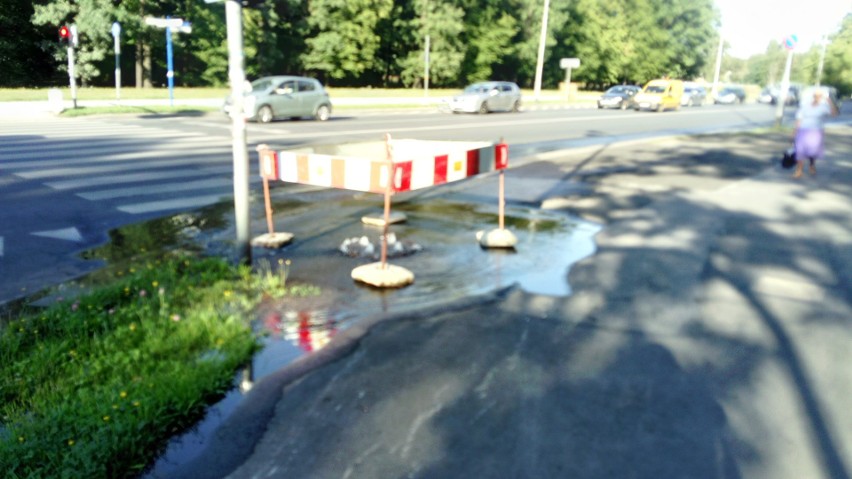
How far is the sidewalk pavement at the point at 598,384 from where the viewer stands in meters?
3.28

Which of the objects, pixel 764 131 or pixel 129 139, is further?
pixel 764 131

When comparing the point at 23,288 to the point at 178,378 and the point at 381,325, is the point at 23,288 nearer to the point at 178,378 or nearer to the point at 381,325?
the point at 178,378

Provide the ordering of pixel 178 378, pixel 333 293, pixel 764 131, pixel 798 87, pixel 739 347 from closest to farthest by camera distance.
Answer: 1. pixel 178 378
2. pixel 739 347
3. pixel 333 293
4. pixel 764 131
5. pixel 798 87

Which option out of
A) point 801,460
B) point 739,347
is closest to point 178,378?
point 801,460

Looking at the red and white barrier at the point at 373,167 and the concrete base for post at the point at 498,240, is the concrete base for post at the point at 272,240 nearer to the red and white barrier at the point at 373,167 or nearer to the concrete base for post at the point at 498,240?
the red and white barrier at the point at 373,167

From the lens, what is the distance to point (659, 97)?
4012 cm

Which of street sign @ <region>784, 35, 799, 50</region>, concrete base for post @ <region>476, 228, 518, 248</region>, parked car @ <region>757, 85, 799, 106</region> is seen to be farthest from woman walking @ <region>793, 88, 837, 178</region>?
parked car @ <region>757, 85, 799, 106</region>

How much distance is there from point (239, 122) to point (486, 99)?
2751cm

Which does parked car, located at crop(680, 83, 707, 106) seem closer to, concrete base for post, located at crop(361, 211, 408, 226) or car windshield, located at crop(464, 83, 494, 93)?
car windshield, located at crop(464, 83, 494, 93)

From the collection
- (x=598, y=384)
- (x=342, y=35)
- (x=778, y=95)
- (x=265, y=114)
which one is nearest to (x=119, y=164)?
(x=265, y=114)

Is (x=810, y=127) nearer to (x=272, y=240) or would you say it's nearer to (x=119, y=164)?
(x=272, y=240)

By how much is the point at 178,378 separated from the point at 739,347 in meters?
3.61

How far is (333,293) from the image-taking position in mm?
5781

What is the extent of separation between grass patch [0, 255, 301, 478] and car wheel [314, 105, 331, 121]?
65.4 ft
